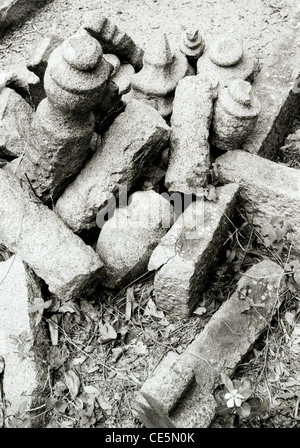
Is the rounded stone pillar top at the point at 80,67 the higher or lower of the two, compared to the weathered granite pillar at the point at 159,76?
higher

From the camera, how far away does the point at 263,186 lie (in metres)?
2.51

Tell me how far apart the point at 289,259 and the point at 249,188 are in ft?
1.37

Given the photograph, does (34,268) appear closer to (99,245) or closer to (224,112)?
(99,245)

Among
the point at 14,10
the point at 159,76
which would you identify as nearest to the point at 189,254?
the point at 159,76

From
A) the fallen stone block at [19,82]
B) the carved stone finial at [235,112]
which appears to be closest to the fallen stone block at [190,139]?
the carved stone finial at [235,112]

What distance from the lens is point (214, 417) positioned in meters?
2.04

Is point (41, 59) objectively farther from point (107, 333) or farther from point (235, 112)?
point (107, 333)

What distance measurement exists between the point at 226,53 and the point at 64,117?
1.10 meters

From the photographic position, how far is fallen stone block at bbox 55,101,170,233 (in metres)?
2.46

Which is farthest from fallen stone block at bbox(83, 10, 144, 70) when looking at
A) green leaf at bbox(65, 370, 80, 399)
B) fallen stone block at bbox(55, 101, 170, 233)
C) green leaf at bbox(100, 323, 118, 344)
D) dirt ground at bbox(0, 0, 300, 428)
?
green leaf at bbox(65, 370, 80, 399)

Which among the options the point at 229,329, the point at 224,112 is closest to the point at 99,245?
the point at 229,329

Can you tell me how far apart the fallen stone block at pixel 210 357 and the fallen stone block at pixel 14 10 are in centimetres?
286

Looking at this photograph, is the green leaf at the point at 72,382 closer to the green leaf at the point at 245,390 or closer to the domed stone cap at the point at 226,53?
the green leaf at the point at 245,390

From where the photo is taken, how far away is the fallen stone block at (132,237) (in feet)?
8.01
